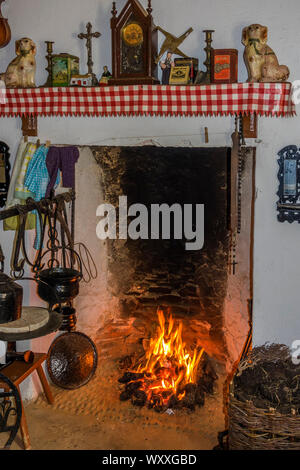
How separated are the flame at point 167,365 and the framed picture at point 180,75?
196 cm

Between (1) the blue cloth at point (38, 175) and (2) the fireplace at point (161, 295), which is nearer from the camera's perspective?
(1) the blue cloth at point (38, 175)

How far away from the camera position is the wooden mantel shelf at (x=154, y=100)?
376 centimetres

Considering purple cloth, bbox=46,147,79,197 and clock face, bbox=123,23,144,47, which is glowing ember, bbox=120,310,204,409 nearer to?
purple cloth, bbox=46,147,79,197

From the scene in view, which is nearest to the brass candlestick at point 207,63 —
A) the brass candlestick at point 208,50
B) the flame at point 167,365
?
the brass candlestick at point 208,50

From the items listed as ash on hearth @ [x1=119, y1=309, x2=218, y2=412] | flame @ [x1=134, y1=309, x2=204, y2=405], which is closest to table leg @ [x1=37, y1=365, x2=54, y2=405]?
ash on hearth @ [x1=119, y1=309, x2=218, y2=412]

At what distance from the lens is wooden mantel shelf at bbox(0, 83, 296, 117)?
3.76 meters

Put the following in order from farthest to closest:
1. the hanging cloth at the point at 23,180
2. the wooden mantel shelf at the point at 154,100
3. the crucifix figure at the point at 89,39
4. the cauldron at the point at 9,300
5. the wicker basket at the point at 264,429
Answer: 1. the hanging cloth at the point at 23,180
2. the crucifix figure at the point at 89,39
3. the wooden mantel shelf at the point at 154,100
4. the wicker basket at the point at 264,429
5. the cauldron at the point at 9,300

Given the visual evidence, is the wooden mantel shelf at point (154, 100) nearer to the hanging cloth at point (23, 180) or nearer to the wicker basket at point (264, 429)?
the hanging cloth at point (23, 180)

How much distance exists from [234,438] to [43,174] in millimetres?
2392

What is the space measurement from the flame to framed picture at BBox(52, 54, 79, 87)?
2.08 meters

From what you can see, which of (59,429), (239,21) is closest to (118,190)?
(239,21)

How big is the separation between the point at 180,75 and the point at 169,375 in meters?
2.39

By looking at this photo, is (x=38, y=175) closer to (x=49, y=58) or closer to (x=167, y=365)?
(x=49, y=58)

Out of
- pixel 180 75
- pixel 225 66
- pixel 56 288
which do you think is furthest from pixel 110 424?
pixel 225 66
